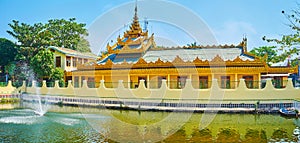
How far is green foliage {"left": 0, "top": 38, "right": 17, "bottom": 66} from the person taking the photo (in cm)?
3478

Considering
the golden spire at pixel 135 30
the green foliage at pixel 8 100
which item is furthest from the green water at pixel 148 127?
the golden spire at pixel 135 30

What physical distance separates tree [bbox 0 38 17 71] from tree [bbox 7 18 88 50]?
1.16 meters

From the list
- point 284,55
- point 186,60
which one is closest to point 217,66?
point 186,60

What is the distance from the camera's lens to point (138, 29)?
2980cm

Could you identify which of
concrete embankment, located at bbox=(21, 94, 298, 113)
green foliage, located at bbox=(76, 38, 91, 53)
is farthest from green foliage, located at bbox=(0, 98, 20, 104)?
green foliage, located at bbox=(76, 38, 91, 53)

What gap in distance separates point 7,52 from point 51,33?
580 centimetres

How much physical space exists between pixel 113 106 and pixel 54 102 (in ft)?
17.8

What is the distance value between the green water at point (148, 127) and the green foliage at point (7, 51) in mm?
22727

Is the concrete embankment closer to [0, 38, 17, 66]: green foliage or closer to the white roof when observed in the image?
the white roof

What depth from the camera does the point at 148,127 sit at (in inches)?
477

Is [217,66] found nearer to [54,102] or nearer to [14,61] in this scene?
[54,102]

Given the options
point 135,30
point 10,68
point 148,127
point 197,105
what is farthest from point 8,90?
point 148,127

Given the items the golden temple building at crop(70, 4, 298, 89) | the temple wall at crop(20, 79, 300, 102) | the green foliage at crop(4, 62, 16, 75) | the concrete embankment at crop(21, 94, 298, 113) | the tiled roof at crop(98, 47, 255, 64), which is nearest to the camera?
the concrete embankment at crop(21, 94, 298, 113)

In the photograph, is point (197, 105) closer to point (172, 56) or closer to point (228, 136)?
point (228, 136)
